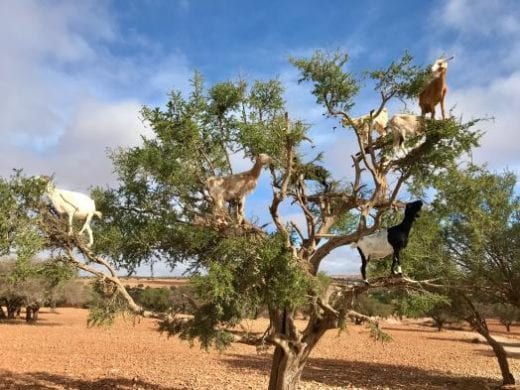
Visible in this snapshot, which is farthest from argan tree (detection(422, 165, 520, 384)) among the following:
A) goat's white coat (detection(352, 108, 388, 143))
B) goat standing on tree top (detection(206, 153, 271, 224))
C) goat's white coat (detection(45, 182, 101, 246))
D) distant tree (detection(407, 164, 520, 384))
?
goat's white coat (detection(45, 182, 101, 246))

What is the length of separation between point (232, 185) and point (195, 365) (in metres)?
Answer: 11.6

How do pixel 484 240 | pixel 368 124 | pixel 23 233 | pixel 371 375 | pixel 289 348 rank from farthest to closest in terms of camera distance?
pixel 371 375 → pixel 484 240 → pixel 289 348 → pixel 368 124 → pixel 23 233

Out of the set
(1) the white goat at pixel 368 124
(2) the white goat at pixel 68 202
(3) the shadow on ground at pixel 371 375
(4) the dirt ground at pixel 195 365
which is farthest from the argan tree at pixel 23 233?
(3) the shadow on ground at pixel 371 375

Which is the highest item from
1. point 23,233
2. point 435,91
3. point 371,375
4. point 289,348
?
point 435,91

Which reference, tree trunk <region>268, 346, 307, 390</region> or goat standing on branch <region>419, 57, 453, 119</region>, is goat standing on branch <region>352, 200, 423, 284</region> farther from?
tree trunk <region>268, 346, 307, 390</region>

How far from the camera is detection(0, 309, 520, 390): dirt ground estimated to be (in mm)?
14656

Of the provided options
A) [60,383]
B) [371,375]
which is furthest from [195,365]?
[371,375]

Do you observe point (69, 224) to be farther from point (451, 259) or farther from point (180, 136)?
point (451, 259)

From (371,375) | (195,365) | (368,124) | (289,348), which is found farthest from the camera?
(371,375)

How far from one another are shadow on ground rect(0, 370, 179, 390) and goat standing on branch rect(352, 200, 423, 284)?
24.1 ft

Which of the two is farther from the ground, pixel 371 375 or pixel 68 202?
pixel 68 202

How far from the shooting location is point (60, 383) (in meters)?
13.8

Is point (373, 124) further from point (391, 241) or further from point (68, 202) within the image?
point (68, 202)

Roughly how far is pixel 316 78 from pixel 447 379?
13.3 meters
